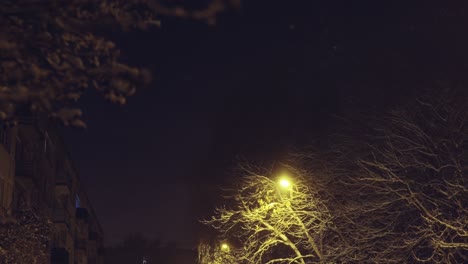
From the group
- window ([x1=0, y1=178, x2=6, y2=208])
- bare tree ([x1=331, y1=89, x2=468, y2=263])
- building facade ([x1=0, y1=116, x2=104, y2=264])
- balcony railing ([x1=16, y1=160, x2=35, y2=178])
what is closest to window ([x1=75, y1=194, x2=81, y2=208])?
building facade ([x1=0, y1=116, x2=104, y2=264])

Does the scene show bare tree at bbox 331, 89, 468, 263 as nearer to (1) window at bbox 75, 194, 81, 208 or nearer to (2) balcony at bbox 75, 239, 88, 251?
(2) balcony at bbox 75, 239, 88, 251

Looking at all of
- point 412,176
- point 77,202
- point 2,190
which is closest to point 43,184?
point 2,190

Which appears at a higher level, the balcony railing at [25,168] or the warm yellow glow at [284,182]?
the balcony railing at [25,168]

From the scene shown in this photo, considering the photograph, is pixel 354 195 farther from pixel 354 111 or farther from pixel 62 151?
pixel 62 151

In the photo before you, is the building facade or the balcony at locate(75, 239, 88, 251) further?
the balcony at locate(75, 239, 88, 251)

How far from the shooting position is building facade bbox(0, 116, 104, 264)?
96.1ft

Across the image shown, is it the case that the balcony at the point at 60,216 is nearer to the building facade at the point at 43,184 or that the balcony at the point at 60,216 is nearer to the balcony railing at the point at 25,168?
the building facade at the point at 43,184

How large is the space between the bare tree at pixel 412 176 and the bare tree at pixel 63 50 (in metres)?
16.2

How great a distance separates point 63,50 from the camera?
7.02 meters

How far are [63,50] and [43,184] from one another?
3681 cm

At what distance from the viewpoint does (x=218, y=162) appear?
40.0 metres

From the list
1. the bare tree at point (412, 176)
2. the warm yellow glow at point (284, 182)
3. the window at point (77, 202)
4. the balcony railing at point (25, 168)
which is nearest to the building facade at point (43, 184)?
the balcony railing at point (25, 168)

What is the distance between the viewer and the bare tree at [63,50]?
6.61 m

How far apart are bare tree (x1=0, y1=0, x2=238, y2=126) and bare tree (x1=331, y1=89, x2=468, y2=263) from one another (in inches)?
636
